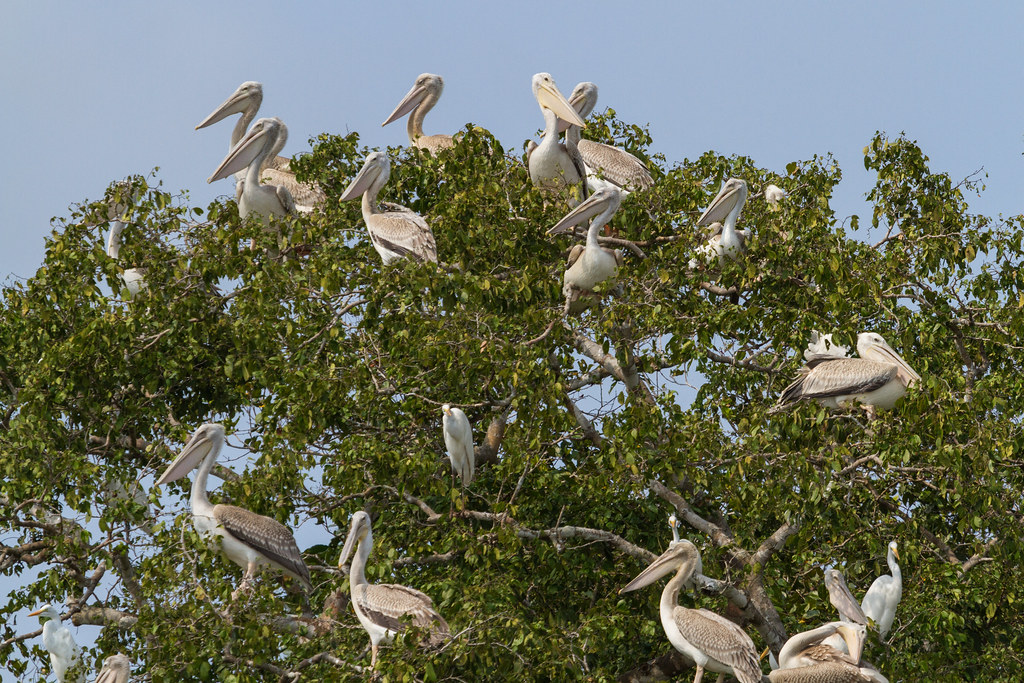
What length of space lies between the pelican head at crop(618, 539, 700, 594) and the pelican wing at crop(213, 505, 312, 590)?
1.98 meters

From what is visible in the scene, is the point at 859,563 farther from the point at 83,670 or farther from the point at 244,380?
the point at 83,670

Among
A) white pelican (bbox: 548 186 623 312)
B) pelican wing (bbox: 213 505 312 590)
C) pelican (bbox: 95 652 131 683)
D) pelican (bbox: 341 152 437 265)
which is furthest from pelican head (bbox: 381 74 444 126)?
pelican (bbox: 95 652 131 683)

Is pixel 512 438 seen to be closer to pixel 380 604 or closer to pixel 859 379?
pixel 380 604

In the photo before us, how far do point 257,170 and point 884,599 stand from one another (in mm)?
6536

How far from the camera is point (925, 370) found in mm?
10039

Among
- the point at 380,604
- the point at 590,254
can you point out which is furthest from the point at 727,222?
the point at 380,604

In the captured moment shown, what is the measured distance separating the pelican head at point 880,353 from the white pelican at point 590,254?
6.27 ft

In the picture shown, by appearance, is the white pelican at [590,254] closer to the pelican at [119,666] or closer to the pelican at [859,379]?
the pelican at [859,379]

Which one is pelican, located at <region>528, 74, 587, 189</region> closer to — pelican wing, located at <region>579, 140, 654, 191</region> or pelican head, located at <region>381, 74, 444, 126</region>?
pelican wing, located at <region>579, 140, 654, 191</region>

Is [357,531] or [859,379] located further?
[859,379]

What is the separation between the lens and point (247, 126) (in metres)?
13.7

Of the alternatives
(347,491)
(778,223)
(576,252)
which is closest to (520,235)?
(576,252)

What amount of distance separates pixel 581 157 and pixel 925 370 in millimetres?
3718

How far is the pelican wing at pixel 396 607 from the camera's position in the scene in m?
6.95
